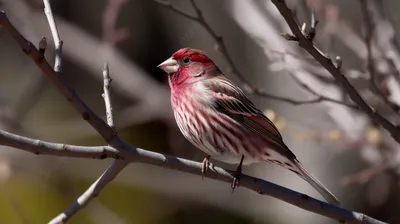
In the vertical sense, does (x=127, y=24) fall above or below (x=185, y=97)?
above

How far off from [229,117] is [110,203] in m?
4.97

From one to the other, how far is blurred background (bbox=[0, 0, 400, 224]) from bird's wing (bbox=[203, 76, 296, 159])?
0.83 feet

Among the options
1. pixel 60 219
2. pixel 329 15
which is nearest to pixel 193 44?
pixel 329 15

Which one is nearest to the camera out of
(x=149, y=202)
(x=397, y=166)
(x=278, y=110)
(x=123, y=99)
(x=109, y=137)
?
(x=109, y=137)

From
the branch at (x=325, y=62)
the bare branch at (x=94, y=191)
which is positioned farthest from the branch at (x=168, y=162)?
the branch at (x=325, y=62)

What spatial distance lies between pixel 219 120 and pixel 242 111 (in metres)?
0.22

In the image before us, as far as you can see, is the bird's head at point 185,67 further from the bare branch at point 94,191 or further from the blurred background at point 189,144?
the bare branch at point 94,191

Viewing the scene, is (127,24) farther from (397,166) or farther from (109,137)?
(109,137)

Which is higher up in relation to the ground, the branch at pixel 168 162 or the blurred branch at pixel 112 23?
the blurred branch at pixel 112 23

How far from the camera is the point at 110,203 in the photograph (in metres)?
9.20

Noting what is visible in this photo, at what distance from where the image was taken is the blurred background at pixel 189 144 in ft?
18.2

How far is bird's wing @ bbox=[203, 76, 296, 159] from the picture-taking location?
4527 mm

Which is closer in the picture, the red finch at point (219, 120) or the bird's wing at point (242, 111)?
the red finch at point (219, 120)

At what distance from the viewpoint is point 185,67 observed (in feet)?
15.8
